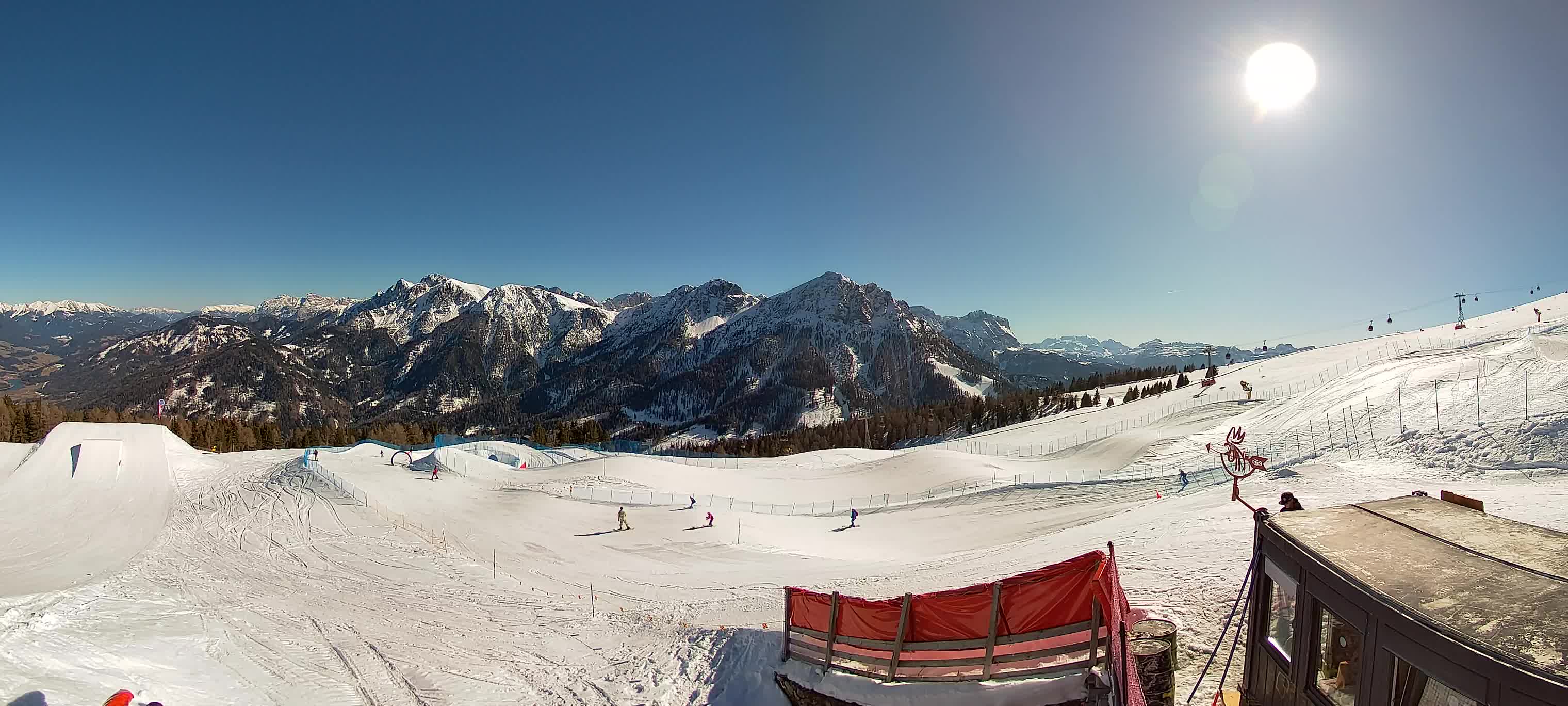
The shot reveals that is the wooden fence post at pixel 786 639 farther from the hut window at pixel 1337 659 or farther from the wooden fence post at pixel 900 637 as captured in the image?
the hut window at pixel 1337 659

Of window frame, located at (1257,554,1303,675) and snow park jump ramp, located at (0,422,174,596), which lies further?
snow park jump ramp, located at (0,422,174,596)

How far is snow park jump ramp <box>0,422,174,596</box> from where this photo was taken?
74.1 feet

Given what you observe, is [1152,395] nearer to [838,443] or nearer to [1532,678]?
[838,443]

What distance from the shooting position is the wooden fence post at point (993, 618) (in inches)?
309

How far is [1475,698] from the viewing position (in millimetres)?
3906

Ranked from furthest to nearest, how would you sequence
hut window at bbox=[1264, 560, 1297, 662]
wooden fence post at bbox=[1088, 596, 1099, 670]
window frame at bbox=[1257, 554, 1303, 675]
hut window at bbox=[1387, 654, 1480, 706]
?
1. wooden fence post at bbox=[1088, 596, 1099, 670]
2. hut window at bbox=[1264, 560, 1297, 662]
3. window frame at bbox=[1257, 554, 1303, 675]
4. hut window at bbox=[1387, 654, 1480, 706]

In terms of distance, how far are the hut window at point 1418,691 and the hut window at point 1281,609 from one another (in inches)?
54.9

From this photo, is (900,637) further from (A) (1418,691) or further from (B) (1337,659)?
(A) (1418,691)

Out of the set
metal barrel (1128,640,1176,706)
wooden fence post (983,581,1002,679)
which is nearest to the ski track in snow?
metal barrel (1128,640,1176,706)

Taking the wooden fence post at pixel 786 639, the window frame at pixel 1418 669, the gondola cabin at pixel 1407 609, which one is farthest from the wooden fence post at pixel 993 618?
the wooden fence post at pixel 786 639

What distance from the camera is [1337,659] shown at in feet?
17.6

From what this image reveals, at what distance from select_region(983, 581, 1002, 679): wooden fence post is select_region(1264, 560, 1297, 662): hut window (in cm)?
298

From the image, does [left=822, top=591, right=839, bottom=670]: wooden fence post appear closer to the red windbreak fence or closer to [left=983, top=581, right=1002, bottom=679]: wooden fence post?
the red windbreak fence

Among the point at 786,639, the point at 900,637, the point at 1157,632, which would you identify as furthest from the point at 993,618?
the point at 786,639
